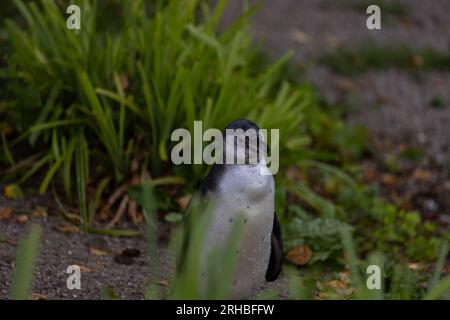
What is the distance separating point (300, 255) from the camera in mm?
3684

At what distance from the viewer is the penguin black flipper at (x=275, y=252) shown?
2.78 metres

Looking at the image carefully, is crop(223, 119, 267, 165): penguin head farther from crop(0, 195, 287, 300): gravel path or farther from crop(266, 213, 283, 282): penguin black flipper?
crop(0, 195, 287, 300): gravel path

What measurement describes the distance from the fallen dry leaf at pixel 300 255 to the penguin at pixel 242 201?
3.73 ft

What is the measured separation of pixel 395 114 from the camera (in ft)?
19.6

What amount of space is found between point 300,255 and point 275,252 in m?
0.89

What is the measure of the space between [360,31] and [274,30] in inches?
30.0

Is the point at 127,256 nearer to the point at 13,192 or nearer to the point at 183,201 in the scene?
the point at 183,201

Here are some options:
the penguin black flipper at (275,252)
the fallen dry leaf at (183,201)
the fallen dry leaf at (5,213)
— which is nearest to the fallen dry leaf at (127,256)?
the fallen dry leaf at (183,201)

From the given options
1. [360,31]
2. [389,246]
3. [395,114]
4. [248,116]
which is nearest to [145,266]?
[248,116]

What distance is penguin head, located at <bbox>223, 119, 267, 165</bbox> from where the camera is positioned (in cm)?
242

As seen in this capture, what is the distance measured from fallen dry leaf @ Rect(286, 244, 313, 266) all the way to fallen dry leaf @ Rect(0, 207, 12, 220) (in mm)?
1248

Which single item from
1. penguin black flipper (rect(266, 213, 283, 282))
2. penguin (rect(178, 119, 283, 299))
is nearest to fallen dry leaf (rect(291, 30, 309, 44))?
penguin black flipper (rect(266, 213, 283, 282))

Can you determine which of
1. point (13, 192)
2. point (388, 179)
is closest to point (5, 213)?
point (13, 192)
